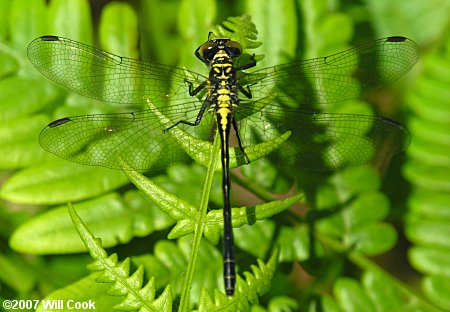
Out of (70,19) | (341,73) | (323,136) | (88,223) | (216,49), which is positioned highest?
(70,19)

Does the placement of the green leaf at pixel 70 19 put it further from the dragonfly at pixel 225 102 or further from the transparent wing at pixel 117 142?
the transparent wing at pixel 117 142

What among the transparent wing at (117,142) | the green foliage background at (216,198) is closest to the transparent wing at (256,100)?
the transparent wing at (117,142)

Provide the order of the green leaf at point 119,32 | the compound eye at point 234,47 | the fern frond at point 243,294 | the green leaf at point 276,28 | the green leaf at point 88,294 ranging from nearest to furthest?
1. the fern frond at point 243,294
2. the green leaf at point 88,294
3. the compound eye at point 234,47
4. the green leaf at point 276,28
5. the green leaf at point 119,32

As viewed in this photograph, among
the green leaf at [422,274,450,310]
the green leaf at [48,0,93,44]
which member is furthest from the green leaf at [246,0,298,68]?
the green leaf at [422,274,450,310]

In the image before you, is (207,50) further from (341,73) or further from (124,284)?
(124,284)

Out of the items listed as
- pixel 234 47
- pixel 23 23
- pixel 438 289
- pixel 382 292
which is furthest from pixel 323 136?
pixel 23 23

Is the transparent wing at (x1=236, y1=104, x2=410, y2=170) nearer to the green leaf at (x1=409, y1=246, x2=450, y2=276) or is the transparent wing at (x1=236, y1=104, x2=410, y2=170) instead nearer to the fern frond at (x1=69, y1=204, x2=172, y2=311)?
the green leaf at (x1=409, y1=246, x2=450, y2=276)
